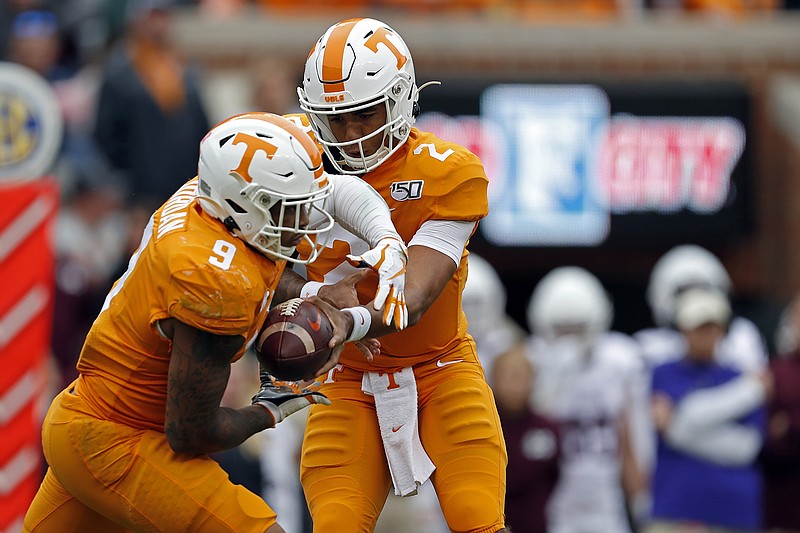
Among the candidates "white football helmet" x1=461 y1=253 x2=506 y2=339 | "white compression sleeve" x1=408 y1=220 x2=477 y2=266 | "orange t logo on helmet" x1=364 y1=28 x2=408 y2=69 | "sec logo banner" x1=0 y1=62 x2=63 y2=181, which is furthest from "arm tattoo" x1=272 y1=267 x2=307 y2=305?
"white football helmet" x1=461 y1=253 x2=506 y2=339

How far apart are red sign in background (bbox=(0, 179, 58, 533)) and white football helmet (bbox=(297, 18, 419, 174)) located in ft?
8.37

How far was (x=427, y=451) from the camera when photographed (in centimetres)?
513

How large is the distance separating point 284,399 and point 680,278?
4.81m

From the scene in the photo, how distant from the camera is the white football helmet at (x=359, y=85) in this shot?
4.96m

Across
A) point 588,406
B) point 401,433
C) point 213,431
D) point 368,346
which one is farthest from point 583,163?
point 213,431

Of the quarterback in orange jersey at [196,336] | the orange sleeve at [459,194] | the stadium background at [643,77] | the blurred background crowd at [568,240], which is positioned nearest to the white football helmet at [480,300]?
the blurred background crowd at [568,240]

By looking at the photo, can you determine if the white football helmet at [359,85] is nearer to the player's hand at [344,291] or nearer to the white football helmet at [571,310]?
the player's hand at [344,291]

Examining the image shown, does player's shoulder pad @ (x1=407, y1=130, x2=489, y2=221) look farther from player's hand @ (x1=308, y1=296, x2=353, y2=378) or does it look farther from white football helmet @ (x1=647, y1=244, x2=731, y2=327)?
white football helmet @ (x1=647, y1=244, x2=731, y2=327)

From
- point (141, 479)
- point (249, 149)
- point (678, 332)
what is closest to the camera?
point (249, 149)

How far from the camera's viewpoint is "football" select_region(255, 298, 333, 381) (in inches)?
181

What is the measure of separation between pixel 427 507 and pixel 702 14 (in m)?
4.77

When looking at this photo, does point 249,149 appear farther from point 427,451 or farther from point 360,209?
point 427,451

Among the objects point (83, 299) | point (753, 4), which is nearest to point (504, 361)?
point (83, 299)

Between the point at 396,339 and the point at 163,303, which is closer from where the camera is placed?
the point at 163,303
